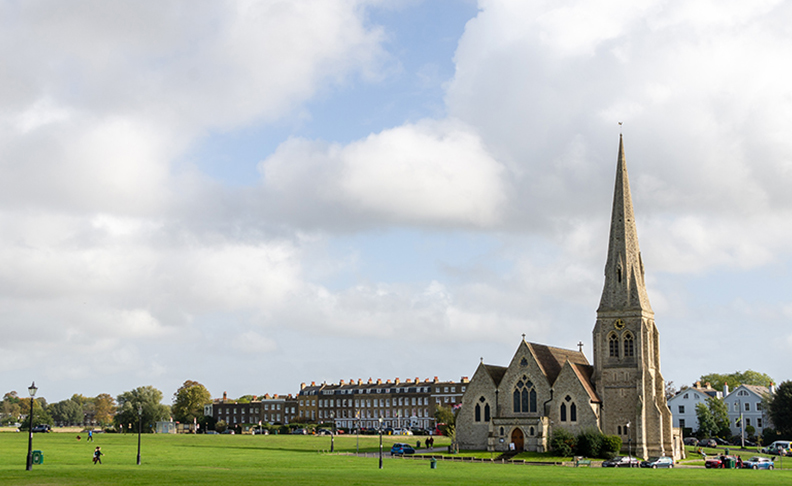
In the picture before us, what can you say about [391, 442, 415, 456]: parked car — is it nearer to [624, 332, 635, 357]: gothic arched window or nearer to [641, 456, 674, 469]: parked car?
[641, 456, 674, 469]: parked car

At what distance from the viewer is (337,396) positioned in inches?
7859

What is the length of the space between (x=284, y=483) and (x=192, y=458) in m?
30.5

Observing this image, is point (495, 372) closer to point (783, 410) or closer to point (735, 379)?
point (783, 410)

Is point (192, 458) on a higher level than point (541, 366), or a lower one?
lower

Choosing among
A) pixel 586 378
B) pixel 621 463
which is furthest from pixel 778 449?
pixel 621 463

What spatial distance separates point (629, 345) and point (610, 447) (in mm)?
12660

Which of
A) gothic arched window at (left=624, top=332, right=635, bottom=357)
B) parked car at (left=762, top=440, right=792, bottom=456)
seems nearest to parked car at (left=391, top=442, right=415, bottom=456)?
gothic arched window at (left=624, top=332, right=635, bottom=357)

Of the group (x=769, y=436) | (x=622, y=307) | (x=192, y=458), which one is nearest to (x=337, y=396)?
(x=769, y=436)

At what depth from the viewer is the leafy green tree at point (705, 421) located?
12550 centimetres

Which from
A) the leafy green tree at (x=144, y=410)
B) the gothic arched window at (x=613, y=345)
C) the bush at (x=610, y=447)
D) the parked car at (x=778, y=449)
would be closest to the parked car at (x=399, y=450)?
the bush at (x=610, y=447)

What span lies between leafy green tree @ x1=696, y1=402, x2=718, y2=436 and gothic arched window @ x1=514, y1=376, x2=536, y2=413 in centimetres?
4644

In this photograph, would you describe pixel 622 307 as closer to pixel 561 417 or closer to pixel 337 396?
pixel 561 417

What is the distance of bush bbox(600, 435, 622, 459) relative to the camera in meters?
82.8

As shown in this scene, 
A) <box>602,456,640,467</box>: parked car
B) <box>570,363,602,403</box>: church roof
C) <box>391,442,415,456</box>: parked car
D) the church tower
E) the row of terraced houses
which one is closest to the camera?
<box>602,456,640,467</box>: parked car
